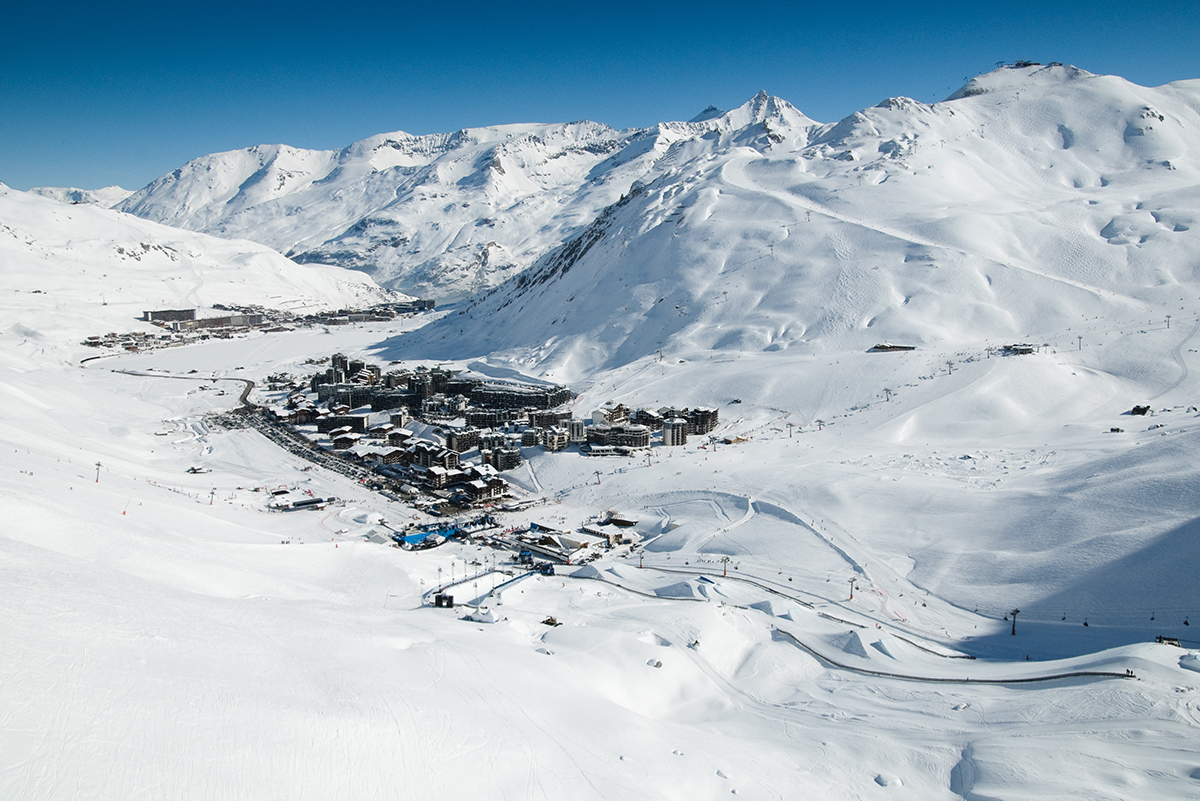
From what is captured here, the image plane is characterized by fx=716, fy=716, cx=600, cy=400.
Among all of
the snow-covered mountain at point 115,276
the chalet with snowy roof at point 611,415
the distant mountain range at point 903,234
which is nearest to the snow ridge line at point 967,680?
the chalet with snowy roof at point 611,415

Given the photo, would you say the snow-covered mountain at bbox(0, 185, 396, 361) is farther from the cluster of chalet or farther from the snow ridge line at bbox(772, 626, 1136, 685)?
the snow ridge line at bbox(772, 626, 1136, 685)

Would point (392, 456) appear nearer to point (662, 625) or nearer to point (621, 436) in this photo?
point (621, 436)

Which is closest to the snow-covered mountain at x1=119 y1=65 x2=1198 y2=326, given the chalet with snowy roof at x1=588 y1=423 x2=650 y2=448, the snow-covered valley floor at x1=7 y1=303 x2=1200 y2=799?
the chalet with snowy roof at x1=588 y1=423 x2=650 y2=448

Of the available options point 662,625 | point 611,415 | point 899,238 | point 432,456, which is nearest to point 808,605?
point 662,625

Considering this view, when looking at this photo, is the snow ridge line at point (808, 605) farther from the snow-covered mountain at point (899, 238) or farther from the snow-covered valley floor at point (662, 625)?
the snow-covered mountain at point (899, 238)

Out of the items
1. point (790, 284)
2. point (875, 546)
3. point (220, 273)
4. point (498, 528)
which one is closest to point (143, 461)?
point (498, 528)

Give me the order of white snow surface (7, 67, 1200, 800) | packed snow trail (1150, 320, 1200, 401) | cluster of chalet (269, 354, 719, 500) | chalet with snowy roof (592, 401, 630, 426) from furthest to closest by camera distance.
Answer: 1. chalet with snowy roof (592, 401, 630, 426)
2. packed snow trail (1150, 320, 1200, 401)
3. cluster of chalet (269, 354, 719, 500)
4. white snow surface (7, 67, 1200, 800)

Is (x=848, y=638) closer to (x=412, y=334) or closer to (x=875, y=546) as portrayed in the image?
(x=875, y=546)
